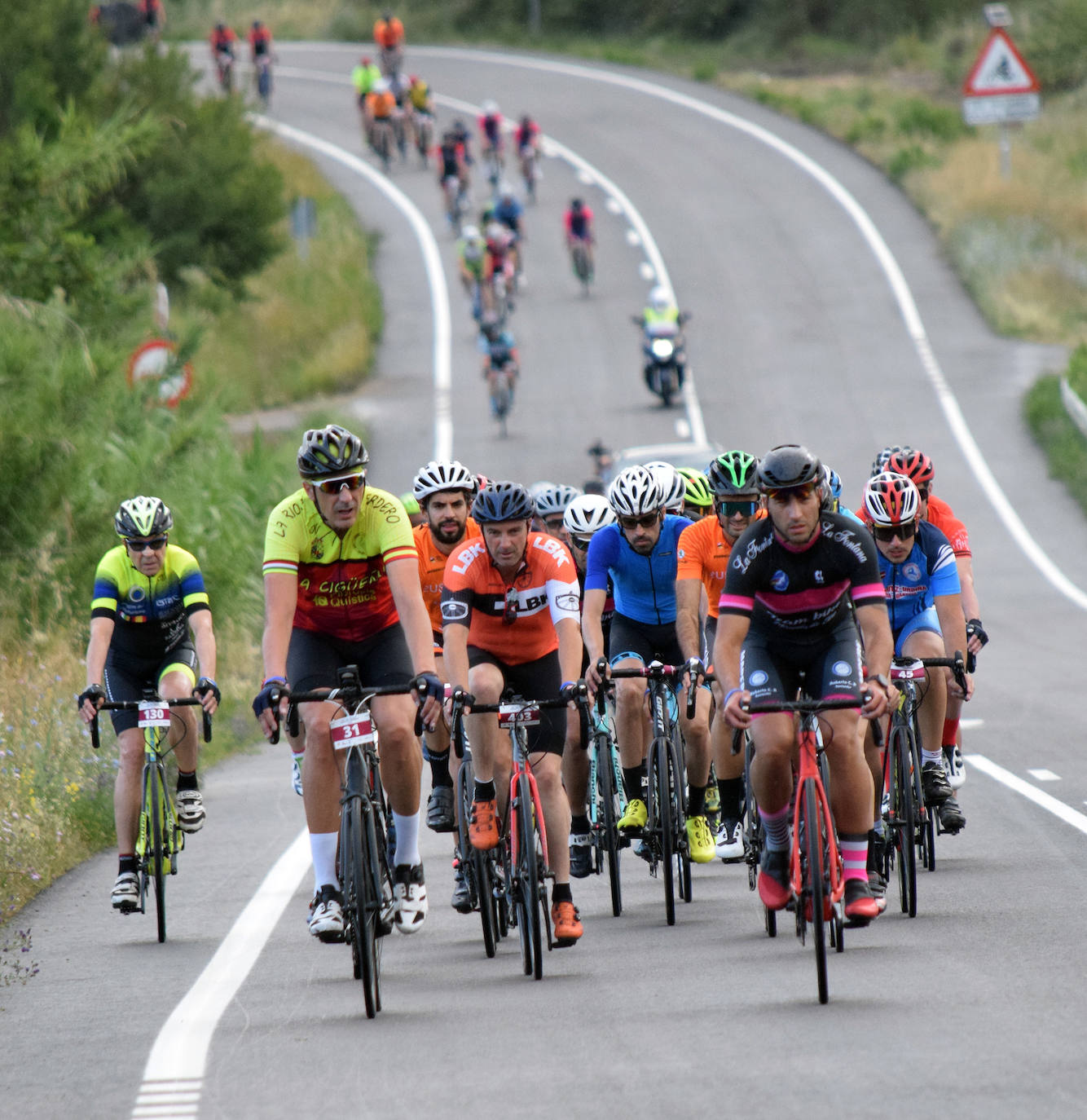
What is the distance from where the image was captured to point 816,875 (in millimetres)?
7742

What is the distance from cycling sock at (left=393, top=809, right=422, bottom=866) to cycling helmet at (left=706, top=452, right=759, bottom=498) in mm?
2800

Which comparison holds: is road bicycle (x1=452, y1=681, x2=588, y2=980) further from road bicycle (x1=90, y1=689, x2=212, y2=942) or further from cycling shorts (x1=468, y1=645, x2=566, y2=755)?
road bicycle (x1=90, y1=689, x2=212, y2=942)

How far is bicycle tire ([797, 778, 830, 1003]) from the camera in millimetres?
7676

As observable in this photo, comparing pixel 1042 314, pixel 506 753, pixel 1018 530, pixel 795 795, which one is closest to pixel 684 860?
pixel 506 753

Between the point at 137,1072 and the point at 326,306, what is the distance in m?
37.7

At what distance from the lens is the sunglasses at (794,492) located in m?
8.25

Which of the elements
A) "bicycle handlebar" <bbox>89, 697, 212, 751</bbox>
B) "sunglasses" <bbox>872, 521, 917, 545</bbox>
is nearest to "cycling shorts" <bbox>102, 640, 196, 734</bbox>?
"bicycle handlebar" <bbox>89, 697, 212, 751</bbox>

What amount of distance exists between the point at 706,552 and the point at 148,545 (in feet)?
9.77

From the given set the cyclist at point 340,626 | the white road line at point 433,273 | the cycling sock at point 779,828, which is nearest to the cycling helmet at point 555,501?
the cyclist at point 340,626

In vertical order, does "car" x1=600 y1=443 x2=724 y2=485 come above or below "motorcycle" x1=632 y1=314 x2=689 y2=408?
below

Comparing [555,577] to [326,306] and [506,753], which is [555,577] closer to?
[506,753]

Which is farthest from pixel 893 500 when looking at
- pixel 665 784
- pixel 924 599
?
pixel 665 784

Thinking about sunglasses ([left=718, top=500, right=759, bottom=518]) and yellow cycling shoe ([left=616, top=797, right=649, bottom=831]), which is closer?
yellow cycling shoe ([left=616, top=797, right=649, bottom=831])

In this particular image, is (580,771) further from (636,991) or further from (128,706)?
(636,991)
